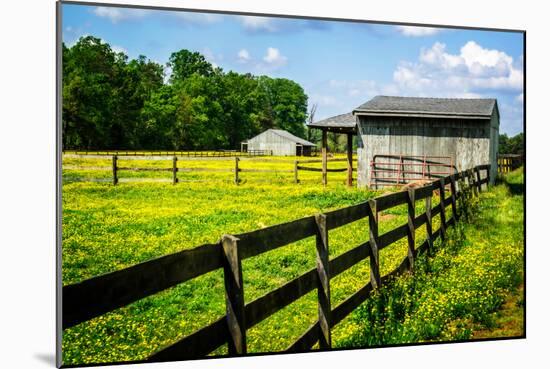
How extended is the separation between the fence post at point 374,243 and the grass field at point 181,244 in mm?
311

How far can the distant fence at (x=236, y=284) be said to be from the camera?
3.34 meters

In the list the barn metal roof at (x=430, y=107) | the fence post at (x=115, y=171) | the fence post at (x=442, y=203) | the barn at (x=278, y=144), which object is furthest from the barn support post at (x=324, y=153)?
the fence post at (x=115, y=171)

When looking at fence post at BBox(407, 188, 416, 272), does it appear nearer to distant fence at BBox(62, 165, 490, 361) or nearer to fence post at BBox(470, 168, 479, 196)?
distant fence at BBox(62, 165, 490, 361)

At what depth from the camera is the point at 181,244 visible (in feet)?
18.5

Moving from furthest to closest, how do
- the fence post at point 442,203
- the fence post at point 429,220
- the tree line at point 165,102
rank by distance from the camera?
the fence post at point 442,203, the fence post at point 429,220, the tree line at point 165,102

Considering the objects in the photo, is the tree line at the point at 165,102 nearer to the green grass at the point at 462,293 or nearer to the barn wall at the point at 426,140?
the barn wall at the point at 426,140

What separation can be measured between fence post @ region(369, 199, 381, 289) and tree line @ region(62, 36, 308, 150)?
47.0 inches

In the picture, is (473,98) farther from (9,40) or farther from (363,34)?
(9,40)

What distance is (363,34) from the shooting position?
249 inches

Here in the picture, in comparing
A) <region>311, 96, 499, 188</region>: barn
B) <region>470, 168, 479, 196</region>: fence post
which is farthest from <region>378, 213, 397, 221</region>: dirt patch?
<region>470, 168, 479, 196</region>: fence post

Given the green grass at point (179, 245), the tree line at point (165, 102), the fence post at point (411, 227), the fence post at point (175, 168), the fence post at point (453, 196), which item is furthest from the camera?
the fence post at point (453, 196)

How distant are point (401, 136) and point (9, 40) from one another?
5.24m

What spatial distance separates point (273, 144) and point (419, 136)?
2563 millimetres
